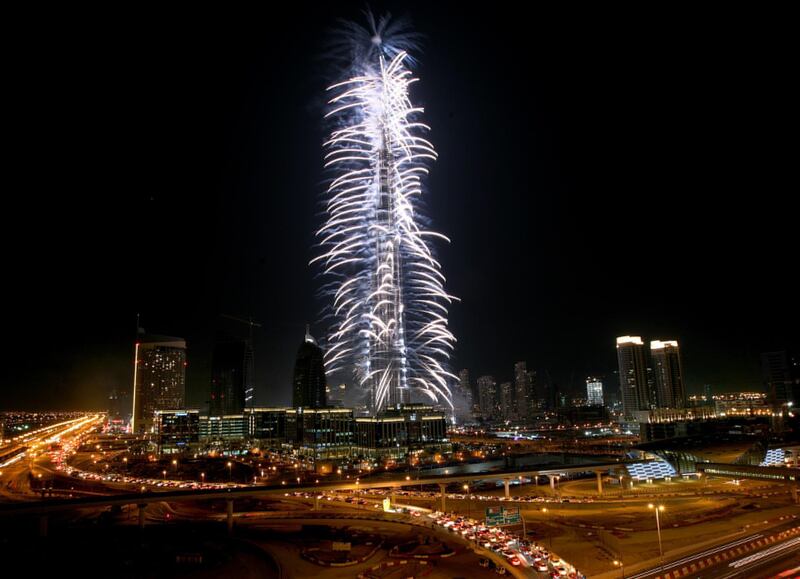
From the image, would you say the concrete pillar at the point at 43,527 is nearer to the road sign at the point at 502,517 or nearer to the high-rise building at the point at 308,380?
the road sign at the point at 502,517

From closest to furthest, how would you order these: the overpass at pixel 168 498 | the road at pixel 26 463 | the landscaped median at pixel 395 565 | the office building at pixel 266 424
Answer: the landscaped median at pixel 395 565, the overpass at pixel 168 498, the road at pixel 26 463, the office building at pixel 266 424

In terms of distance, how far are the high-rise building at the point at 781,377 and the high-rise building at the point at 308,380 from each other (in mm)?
140975

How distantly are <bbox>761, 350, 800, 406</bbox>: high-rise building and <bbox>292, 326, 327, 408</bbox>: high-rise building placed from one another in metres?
141

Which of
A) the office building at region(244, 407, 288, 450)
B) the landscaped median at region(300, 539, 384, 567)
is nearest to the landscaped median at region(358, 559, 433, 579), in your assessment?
the landscaped median at region(300, 539, 384, 567)

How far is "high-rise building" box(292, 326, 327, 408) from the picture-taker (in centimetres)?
18262

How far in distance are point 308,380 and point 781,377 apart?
496 ft

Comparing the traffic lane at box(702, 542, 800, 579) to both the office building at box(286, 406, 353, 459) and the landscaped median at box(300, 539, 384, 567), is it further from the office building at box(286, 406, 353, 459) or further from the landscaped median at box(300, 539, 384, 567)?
the office building at box(286, 406, 353, 459)

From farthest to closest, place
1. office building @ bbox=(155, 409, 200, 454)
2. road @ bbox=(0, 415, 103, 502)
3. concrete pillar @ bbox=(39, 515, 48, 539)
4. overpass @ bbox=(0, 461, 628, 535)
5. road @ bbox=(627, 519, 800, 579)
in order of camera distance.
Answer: office building @ bbox=(155, 409, 200, 454), road @ bbox=(0, 415, 103, 502), concrete pillar @ bbox=(39, 515, 48, 539), overpass @ bbox=(0, 461, 628, 535), road @ bbox=(627, 519, 800, 579)

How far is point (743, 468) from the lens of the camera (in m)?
70.9

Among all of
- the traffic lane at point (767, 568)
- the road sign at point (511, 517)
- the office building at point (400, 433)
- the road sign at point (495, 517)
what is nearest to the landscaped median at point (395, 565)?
the road sign at point (495, 517)

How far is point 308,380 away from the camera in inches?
7283

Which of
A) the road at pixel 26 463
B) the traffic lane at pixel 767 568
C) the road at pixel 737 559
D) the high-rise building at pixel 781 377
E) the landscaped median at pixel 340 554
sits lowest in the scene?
the landscaped median at pixel 340 554

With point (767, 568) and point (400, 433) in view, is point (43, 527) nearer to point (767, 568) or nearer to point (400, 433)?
point (767, 568)

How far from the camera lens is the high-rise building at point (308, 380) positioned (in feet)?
599
